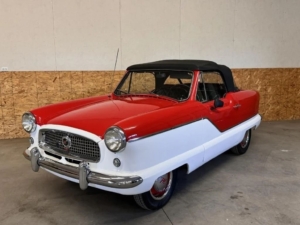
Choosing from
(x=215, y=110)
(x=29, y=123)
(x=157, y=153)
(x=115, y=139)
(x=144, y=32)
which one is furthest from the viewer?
(x=144, y=32)

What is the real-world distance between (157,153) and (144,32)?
4.26m

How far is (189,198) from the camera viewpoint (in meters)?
2.99

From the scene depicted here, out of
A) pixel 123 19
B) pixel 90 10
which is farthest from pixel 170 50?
pixel 90 10

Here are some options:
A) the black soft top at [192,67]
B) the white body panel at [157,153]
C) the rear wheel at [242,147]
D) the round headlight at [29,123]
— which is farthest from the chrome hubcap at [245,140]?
the round headlight at [29,123]

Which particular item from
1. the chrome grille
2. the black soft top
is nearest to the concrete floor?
the chrome grille

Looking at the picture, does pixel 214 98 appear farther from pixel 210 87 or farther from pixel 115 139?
pixel 115 139

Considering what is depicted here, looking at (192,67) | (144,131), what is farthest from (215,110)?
(144,131)

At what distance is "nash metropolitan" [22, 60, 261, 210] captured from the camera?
2.28 m

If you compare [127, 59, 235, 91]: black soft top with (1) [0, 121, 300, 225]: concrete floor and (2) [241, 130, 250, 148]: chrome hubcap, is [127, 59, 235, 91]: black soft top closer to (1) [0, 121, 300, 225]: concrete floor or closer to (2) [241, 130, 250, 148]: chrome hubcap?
(2) [241, 130, 250, 148]: chrome hubcap

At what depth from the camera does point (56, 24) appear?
5512 millimetres

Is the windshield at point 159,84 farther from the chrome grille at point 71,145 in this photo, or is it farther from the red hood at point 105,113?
the chrome grille at point 71,145

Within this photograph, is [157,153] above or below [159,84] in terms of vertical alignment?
below

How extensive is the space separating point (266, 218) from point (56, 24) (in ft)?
16.8

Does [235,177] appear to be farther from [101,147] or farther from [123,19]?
[123,19]
